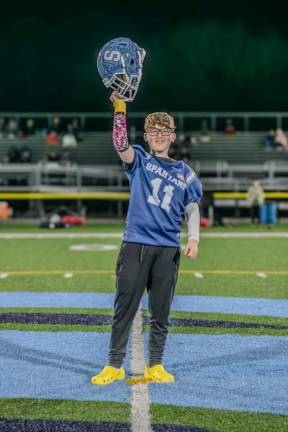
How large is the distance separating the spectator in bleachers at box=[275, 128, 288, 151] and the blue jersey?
991 inches

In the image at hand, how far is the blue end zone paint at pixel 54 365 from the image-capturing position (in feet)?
17.2

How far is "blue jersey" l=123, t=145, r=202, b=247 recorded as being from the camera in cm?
560

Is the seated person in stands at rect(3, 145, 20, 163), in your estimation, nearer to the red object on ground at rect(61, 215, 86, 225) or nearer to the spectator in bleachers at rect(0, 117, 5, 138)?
the spectator in bleachers at rect(0, 117, 5, 138)

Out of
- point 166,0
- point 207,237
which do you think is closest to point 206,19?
point 166,0

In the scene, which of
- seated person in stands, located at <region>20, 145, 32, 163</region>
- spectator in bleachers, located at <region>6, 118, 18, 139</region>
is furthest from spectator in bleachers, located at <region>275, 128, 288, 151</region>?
spectator in bleachers, located at <region>6, 118, 18, 139</region>

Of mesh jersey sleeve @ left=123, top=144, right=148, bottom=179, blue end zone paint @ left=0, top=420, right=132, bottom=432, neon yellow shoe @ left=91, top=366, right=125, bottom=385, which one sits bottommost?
neon yellow shoe @ left=91, top=366, right=125, bottom=385

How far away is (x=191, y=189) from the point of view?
225 inches

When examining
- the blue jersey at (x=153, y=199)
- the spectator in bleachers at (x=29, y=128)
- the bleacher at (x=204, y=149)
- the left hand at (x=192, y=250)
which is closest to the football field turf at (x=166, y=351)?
the left hand at (x=192, y=250)

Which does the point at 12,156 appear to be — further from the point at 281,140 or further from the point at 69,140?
the point at 281,140

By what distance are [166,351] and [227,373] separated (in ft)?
2.93

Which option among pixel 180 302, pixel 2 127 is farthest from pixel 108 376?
pixel 2 127

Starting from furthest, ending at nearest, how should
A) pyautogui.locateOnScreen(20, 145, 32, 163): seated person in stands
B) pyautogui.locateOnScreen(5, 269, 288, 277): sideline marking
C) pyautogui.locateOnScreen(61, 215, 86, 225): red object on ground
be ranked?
pyautogui.locateOnScreen(20, 145, 32, 163): seated person in stands < pyautogui.locateOnScreen(61, 215, 86, 225): red object on ground < pyautogui.locateOnScreen(5, 269, 288, 277): sideline marking

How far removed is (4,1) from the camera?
117 feet

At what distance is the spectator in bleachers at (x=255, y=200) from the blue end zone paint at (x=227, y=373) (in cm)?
1765
